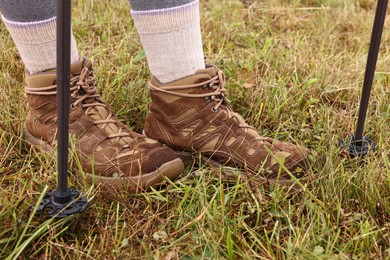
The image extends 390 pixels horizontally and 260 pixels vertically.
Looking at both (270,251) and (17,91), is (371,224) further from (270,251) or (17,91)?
(17,91)

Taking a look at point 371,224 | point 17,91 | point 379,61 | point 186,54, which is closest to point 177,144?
point 186,54

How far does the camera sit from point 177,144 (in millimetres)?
1491

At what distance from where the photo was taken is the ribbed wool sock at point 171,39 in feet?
4.39

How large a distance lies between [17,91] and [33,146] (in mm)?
409

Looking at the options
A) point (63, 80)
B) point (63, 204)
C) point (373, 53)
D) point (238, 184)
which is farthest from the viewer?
point (373, 53)

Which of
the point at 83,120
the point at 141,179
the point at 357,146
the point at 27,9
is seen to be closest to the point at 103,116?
the point at 83,120

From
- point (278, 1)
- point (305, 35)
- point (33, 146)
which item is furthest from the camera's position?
point (278, 1)

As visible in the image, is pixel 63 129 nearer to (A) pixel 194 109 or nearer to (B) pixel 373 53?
(A) pixel 194 109

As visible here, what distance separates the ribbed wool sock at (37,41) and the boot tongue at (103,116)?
145 mm

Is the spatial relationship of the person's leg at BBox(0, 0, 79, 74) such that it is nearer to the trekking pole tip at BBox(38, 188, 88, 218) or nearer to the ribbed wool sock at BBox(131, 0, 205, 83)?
the ribbed wool sock at BBox(131, 0, 205, 83)

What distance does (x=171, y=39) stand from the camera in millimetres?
1368

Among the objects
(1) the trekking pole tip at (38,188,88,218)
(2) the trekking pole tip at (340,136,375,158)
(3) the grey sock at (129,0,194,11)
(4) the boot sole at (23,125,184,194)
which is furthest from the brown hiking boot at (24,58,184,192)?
(2) the trekking pole tip at (340,136,375,158)

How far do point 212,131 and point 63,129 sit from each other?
46 cm

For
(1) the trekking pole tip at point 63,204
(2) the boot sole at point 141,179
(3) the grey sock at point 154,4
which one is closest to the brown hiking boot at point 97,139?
(2) the boot sole at point 141,179
